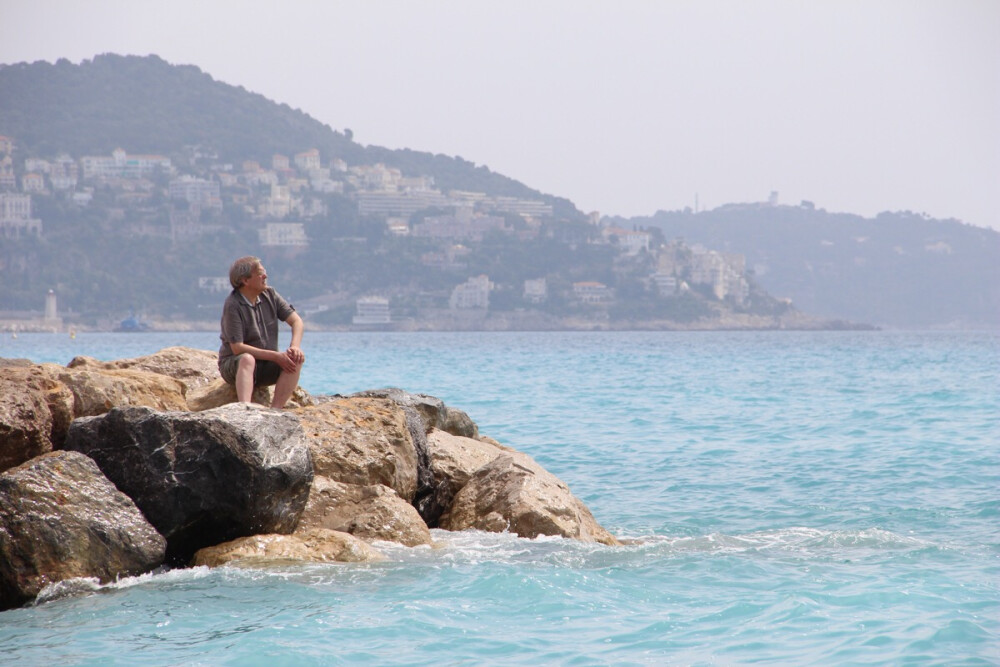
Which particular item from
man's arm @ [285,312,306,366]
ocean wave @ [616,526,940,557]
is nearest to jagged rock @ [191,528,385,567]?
man's arm @ [285,312,306,366]

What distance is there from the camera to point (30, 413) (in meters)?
6.85

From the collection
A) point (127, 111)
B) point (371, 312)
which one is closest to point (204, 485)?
point (371, 312)

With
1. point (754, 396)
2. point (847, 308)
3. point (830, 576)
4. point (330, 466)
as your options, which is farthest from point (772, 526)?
point (847, 308)

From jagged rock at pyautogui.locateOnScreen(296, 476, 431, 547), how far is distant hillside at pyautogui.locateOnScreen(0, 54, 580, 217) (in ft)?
587

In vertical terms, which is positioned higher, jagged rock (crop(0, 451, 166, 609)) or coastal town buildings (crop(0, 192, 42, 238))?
coastal town buildings (crop(0, 192, 42, 238))

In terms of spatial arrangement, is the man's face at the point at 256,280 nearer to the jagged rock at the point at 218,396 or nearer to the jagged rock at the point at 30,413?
the jagged rock at the point at 218,396

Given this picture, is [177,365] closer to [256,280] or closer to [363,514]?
[256,280]

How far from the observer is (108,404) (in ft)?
24.6

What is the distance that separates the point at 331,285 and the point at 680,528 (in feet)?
472

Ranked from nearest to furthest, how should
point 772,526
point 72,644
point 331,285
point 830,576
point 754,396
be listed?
point 72,644, point 830,576, point 772,526, point 754,396, point 331,285

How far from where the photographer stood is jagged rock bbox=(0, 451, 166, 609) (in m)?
6.04

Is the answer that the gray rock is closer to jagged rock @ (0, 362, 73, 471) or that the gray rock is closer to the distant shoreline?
jagged rock @ (0, 362, 73, 471)

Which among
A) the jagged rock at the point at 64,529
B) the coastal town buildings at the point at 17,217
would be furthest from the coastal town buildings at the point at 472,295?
the jagged rock at the point at 64,529

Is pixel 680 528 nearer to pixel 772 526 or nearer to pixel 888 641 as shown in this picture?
pixel 772 526
